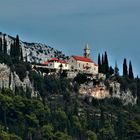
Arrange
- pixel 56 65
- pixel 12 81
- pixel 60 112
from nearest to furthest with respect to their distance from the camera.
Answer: pixel 60 112 → pixel 12 81 → pixel 56 65

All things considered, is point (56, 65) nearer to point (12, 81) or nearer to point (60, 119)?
point (12, 81)

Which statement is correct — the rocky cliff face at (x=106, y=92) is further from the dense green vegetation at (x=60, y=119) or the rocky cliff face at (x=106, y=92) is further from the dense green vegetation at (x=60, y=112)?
the dense green vegetation at (x=60, y=119)

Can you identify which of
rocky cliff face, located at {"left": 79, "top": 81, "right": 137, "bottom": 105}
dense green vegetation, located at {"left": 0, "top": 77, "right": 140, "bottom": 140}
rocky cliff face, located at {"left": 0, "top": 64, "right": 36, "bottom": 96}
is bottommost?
dense green vegetation, located at {"left": 0, "top": 77, "right": 140, "bottom": 140}

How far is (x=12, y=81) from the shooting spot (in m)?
173

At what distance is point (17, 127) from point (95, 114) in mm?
22046

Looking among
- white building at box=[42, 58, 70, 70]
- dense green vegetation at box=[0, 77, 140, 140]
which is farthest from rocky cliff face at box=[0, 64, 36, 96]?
white building at box=[42, 58, 70, 70]

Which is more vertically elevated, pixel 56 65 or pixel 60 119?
pixel 56 65

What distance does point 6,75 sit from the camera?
173 meters

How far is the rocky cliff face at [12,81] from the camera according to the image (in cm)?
17112

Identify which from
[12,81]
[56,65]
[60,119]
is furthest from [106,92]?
[60,119]

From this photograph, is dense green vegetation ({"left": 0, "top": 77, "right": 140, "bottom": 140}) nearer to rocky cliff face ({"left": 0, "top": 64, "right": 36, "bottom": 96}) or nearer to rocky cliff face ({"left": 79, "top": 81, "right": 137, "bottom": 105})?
rocky cliff face ({"left": 0, "top": 64, "right": 36, "bottom": 96})

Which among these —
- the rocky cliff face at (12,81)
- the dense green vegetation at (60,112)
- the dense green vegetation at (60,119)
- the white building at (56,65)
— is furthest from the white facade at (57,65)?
the rocky cliff face at (12,81)

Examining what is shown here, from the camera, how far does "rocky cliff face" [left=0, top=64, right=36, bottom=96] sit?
17112 cm

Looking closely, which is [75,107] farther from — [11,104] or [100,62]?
[100,62]
